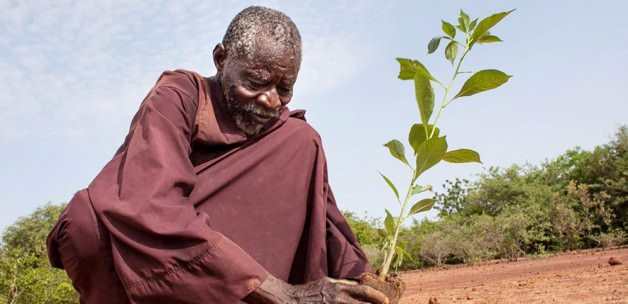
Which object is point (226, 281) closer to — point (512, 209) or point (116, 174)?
point (116, 174)

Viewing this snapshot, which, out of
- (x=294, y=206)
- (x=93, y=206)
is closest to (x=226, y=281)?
(x=93, y=206)

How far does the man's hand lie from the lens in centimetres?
138

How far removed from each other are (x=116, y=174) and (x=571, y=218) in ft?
53.6

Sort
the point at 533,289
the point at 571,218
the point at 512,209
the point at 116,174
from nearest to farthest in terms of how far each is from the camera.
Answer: the point at 116,174 → the point at 533,289 → the point at 571,218 → the point at 512,209

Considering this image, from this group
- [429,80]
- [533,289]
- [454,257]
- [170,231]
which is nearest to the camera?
[170,231]

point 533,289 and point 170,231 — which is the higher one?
point 170,231

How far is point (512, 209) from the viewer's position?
18.7m

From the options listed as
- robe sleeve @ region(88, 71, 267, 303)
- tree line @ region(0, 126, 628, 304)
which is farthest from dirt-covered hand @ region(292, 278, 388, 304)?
tree line @ region(0, 126, 628, 304)

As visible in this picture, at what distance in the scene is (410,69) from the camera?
1682mm

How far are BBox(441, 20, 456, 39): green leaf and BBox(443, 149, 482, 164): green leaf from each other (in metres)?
0.37

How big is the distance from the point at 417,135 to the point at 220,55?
2.35ft

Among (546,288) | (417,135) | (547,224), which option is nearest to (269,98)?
(417,135)

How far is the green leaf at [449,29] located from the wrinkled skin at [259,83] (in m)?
0.47

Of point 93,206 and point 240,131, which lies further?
point 240,131
